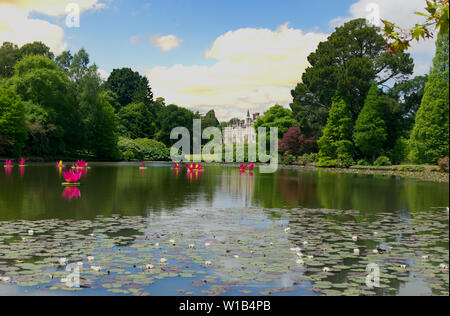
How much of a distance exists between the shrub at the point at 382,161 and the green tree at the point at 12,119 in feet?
142

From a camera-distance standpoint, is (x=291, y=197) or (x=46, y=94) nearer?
(x=291, y=197)

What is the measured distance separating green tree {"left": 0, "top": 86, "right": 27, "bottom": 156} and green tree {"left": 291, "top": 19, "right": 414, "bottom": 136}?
122ft

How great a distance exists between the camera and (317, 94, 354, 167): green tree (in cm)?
5500

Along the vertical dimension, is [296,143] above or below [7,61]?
below

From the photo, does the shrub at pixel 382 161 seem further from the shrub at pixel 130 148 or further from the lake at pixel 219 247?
the shrub at pixel 130 148

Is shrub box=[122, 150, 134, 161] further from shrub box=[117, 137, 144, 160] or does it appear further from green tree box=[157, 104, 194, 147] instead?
green tree box=[157, 104, 194, 147]

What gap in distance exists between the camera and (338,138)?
5703cm

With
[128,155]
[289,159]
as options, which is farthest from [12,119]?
[289,159]

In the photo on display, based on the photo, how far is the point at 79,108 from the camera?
7325 cm

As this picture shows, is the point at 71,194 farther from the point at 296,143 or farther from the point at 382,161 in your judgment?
the point at 296,143

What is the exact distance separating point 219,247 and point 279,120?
230ft
